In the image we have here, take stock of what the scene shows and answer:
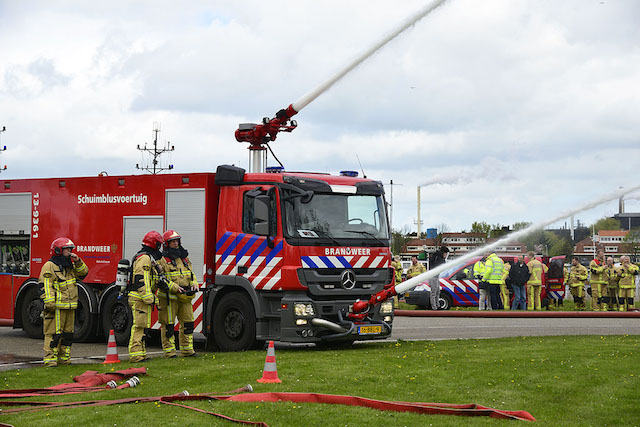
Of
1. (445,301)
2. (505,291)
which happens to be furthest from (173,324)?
(505,291)

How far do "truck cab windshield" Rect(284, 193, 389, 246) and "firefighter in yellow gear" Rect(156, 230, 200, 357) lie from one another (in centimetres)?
178

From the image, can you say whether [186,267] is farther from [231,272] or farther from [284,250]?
[284,250]

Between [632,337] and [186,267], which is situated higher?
[186,267]

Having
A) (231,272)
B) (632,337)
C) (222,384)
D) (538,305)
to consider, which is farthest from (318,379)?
(538,305)

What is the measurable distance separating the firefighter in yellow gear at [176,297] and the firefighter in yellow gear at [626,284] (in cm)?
1504

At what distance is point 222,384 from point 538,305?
15.6 m

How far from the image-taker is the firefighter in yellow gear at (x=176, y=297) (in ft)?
41.9

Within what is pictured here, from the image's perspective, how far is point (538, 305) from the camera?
76.5 ft

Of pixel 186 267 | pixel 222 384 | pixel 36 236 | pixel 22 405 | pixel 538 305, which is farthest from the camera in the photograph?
pixel 538 305

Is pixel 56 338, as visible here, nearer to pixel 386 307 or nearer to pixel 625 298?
pixel 386 307

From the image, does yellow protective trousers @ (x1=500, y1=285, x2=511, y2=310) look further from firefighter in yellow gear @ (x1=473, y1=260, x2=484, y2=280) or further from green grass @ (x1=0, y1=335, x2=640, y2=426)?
green grass @ (x1=0, y1=335, x2=640, y2=426)

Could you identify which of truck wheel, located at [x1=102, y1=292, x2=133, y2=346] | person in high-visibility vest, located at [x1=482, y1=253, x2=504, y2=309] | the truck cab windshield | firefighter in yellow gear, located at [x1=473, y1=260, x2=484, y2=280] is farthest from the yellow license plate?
firefighter in yellow gear, located at [x1=473, y1=260, x2=484, y2=280]

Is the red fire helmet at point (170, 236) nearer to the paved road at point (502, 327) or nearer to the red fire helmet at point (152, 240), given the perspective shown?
the red fire helmet at point (152, 240)

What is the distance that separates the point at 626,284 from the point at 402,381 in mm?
16117
